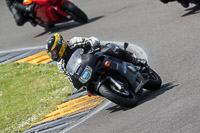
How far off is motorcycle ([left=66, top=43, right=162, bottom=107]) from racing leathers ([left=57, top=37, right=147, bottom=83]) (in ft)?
0.45

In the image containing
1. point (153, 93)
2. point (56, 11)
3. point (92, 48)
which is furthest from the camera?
point (56, 11)

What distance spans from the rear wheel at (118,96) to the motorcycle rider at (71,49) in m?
0.79

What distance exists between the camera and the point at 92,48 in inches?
353

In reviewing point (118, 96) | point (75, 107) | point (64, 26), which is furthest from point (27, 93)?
point (64, 26)

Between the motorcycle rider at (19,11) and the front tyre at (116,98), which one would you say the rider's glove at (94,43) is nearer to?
the front tyre at (116,98)

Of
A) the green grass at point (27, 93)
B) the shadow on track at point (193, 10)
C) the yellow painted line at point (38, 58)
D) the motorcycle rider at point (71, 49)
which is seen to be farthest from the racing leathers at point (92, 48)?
the shadow on track at point (193, 10)

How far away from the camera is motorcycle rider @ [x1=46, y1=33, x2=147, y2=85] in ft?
28.3

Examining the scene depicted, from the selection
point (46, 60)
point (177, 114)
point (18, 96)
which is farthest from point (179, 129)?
point (46, 60)

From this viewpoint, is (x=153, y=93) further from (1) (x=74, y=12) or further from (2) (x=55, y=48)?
(1) (x=74, y=12)

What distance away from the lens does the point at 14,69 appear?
44.2 ft

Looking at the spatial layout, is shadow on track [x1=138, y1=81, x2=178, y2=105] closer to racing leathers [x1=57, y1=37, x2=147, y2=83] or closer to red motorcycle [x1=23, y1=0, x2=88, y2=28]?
racing leathers [x1=57, y1=37, x2=147, y2=83]

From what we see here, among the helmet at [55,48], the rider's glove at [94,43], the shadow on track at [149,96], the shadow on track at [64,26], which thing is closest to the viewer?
the shadow on track at [149,96]

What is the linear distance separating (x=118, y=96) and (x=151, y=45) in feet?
14.6

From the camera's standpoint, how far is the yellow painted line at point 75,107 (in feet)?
30.3
